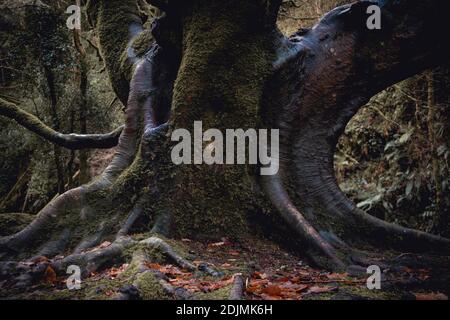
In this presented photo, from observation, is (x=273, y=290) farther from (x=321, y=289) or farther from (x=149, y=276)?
(x=149, y=276)

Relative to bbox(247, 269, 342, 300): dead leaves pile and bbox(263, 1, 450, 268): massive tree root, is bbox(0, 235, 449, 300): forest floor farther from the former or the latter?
bbox(263, 1, 450, 268): massive tree root

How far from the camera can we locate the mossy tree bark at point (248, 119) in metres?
4.62

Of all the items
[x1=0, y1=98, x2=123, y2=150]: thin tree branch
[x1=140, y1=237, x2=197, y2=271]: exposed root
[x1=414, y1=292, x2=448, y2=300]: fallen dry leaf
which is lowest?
[x1=414, y1=292, x2=448, y2=300]: fallen dry leaf

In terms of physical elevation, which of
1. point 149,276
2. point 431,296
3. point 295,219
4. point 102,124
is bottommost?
point 431,296

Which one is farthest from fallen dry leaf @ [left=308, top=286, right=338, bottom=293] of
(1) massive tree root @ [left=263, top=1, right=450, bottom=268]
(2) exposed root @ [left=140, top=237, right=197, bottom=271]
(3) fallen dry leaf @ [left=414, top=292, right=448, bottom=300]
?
(1) massive tree root @ [left=263, top=1, right=450, bottom=268]

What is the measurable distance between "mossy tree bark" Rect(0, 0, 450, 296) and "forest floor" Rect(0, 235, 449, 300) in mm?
260

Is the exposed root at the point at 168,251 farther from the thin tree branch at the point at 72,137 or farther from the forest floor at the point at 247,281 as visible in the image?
the thin tree branch at the point at 72,137

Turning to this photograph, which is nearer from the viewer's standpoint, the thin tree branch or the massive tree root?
the massive tree root

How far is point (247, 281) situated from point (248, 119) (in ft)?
6.57

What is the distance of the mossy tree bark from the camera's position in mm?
4621

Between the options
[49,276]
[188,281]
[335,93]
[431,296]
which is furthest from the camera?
[335,93]

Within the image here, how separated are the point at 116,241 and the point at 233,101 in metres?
1.94

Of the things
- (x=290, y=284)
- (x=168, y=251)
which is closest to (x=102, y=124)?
(x=168, y=251)

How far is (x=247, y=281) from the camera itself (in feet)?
11.5
